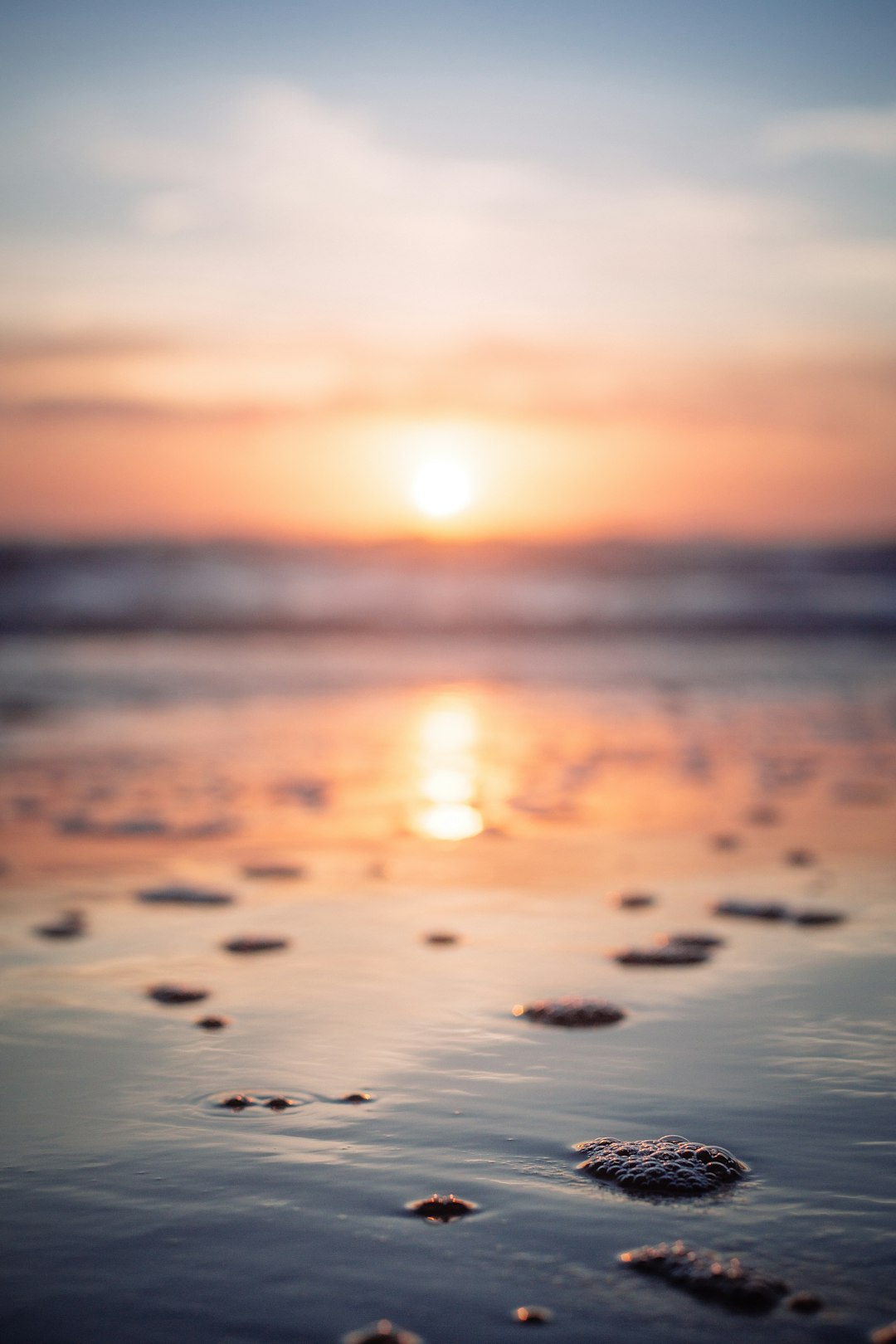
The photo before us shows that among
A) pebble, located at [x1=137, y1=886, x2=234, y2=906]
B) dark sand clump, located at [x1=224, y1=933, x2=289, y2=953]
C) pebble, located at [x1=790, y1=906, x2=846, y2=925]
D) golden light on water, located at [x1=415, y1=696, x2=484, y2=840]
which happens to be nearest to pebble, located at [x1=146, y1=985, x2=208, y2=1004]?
dark sand clump, located at [x1=224, y1=933, x2=289, y2=953]

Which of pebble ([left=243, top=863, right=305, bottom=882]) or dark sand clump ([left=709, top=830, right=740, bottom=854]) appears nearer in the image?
pebble ([left=243, top=863, right=305, bottom=882])

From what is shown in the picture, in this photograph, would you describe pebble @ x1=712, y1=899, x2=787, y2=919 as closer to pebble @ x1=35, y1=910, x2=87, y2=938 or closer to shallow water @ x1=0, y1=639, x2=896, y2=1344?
shallow water @ x1=0, y1=639, x2=896, y2=1344

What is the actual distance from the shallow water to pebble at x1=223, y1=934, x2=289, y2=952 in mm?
75

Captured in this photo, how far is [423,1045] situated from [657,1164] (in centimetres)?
103

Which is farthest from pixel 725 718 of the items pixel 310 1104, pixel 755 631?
pixel 755 631

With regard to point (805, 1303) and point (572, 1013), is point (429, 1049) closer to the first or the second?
point (572, 1013)

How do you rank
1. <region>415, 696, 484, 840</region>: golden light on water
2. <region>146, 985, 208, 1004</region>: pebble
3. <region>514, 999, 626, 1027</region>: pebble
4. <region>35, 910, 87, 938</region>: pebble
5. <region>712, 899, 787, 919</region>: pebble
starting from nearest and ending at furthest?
<region>514, 999, 626, 1027</region>: pebble, <region>146, 985, 208, 1004</region>: pebble, <region>35, 910, 87, 938</region>: pebble, <region>712, 899, 787, 919</region>: pebble, <region>415, 696, 484, 840</region>: golden light on water

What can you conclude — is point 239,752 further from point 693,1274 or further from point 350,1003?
point 693,1274

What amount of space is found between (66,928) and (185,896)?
0.69 m

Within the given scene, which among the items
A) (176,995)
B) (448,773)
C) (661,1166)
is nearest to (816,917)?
(661,1166)

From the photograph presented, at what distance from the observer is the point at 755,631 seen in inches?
976

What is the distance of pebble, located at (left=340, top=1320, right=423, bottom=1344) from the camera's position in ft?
7.74

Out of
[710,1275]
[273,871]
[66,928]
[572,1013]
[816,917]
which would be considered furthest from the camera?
[273,871]

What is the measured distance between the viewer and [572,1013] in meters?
4.12
